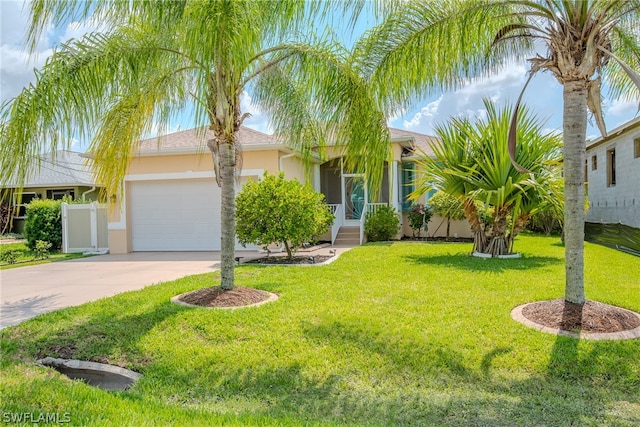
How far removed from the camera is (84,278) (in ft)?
35.6

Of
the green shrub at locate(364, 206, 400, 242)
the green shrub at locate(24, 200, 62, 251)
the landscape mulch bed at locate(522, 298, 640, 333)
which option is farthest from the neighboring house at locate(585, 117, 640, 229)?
the green shrub at locate(24, 200, 62, 251)

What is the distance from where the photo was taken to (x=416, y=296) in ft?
25.4

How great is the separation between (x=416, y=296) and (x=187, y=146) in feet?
37.5

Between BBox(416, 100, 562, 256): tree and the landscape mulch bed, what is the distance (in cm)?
498

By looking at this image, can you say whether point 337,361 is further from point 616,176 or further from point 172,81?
point 616,176

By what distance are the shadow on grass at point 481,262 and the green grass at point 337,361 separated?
214 centimetres

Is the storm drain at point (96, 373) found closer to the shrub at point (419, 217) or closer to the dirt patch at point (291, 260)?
the dirt patch at point (291, 260)

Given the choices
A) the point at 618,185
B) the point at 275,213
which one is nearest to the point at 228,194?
the point at 275,213

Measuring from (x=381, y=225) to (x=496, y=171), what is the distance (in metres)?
6.30

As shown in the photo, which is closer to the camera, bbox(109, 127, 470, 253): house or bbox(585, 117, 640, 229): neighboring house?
bbox(109, 127, 470, 253): house

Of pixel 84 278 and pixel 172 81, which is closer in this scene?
pixel 172 81

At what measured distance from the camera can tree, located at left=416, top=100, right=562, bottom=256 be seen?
459 inches

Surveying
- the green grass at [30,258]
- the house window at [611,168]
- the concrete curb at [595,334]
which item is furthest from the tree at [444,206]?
the green grass at [30,258]

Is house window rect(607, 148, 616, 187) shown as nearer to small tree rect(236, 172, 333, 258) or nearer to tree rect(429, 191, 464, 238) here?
tree rect(429, 191, 464, 238)
